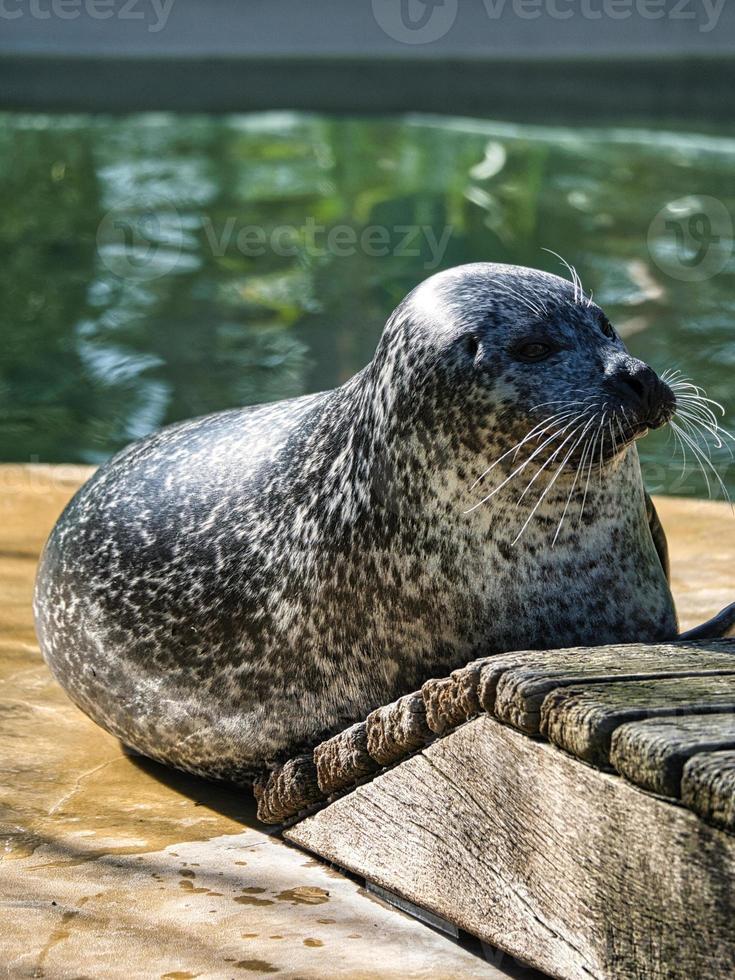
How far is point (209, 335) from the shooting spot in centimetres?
1193

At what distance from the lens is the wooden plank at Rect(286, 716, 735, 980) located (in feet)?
6.89

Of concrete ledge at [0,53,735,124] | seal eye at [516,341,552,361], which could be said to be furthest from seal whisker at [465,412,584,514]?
concrete ledge at [0,53,735,124]

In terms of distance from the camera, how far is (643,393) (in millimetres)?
2814

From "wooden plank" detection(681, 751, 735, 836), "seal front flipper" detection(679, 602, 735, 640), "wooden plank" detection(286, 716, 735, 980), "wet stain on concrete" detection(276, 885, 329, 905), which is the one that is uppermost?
"seal front flipper" detection(679, 602, 735, 640)

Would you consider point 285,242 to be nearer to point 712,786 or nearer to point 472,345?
point 472,345

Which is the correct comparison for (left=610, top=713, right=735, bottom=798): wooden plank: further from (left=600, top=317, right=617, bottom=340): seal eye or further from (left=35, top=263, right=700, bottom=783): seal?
(left=600, top=317, right=617, bottom=340): seal eye

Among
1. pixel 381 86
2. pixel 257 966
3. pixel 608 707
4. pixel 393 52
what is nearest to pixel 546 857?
pixel 608 707

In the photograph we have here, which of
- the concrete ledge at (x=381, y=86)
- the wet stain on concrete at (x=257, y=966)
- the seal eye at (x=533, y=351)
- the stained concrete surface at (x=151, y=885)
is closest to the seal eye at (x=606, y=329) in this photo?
the seal eye at (x=533, y=351)

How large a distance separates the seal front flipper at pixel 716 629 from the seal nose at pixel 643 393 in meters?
0.48

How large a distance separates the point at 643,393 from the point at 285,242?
417 inches

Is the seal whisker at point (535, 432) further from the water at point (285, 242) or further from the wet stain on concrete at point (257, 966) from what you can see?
the water at point (285, 242)

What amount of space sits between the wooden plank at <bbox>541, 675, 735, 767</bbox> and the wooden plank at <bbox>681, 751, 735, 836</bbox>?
0.57ft

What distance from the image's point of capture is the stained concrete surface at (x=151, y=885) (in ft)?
8.27

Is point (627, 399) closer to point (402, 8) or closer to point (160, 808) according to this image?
point (160, 808)
